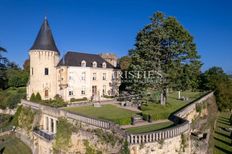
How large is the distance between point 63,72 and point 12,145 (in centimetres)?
1368

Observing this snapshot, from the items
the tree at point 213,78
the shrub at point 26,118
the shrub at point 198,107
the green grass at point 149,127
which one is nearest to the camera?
the green grass at point 149,127

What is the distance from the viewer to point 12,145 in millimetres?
22656

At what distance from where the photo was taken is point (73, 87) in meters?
34.2

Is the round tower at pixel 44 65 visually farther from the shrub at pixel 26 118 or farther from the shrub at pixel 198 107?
the shrub at pixel 198 107

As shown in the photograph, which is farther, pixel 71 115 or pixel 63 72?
pixel 63 72

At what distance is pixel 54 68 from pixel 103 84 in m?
9.93

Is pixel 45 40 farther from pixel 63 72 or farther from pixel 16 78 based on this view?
pixel 16 78

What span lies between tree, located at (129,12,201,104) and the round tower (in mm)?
14445

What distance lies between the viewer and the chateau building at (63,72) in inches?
1239

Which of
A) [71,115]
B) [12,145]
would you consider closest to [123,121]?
[71,115]

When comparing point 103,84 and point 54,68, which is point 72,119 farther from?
point 103,84

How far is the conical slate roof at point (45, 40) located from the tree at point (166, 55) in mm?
14529

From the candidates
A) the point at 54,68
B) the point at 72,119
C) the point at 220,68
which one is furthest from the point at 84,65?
the point at 220,68

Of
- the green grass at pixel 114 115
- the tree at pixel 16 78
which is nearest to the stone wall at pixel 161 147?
the green grass at pixel 114 115
